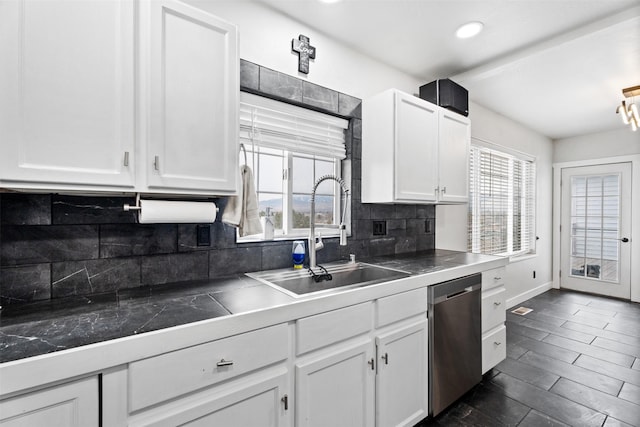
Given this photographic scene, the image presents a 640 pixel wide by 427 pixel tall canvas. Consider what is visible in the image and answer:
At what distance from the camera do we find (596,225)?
15.5ft

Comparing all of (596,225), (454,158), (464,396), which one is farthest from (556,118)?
(464,396)

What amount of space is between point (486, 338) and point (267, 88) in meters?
2.34

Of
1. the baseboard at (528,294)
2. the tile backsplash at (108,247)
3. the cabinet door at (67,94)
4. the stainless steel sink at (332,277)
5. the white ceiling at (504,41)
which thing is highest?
the white ceiling at (504,41)

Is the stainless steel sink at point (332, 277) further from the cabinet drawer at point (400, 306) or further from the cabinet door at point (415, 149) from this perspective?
the cabinet door at point (415, 149)

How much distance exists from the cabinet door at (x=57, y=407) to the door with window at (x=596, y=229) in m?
6.28

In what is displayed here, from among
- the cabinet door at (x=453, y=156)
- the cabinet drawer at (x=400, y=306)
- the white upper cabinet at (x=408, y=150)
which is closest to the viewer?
the cabinet drawer at (x=400, y=306)

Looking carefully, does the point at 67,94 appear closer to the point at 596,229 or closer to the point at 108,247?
the point at 108,247

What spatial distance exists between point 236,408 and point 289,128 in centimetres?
159

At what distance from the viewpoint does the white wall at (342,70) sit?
72.2 inches

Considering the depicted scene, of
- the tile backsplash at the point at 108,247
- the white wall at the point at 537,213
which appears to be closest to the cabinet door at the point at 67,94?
the tile backsplash at the point at 108,247

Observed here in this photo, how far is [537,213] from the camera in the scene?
4703mm

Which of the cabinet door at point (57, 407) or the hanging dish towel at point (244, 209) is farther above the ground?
the hanging dish towel at point (244, 209)

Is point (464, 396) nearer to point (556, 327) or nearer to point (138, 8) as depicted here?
point (556, 327)

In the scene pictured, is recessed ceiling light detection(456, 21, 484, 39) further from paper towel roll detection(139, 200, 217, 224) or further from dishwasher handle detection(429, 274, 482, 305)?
paper towel roll detection(139, 200, 217, 224)
